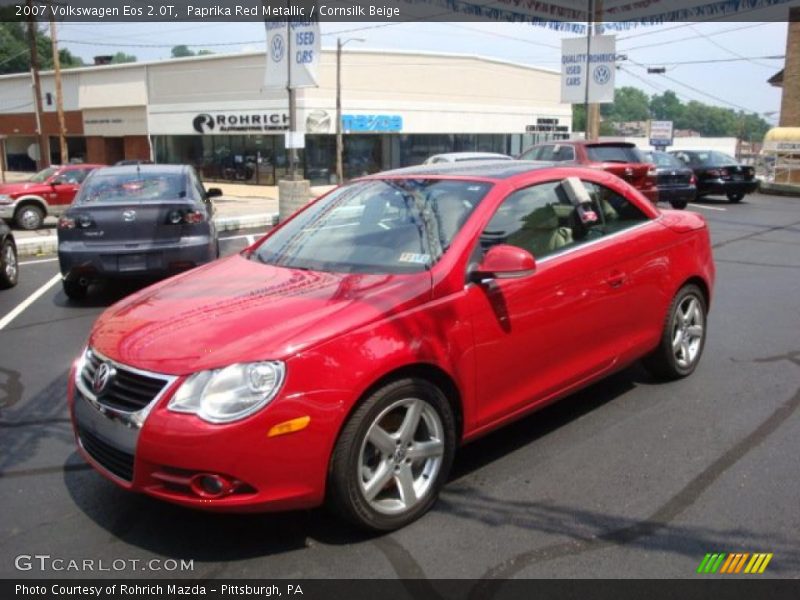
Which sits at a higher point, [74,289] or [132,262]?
[132,262]

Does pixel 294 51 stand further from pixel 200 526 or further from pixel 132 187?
pixel 200 526

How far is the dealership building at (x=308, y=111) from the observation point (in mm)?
39656

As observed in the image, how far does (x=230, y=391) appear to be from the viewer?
2967 mm

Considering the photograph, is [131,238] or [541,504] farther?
[131,238]

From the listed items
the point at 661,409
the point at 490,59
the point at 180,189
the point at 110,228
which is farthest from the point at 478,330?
the point at 490,59

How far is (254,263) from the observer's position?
4.30m

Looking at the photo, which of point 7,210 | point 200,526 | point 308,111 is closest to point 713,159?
point 7,210

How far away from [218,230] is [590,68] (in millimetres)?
13048

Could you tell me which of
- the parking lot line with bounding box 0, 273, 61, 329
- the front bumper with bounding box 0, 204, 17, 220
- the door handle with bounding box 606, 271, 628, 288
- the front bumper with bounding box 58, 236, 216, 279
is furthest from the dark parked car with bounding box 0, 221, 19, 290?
the front bumper with bounding box 0, 204, 17, 220

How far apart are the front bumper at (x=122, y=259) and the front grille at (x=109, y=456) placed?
464 centimetres

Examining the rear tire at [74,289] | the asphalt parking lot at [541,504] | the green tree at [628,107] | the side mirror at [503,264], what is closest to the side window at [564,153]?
the rear tire at [74,289]
